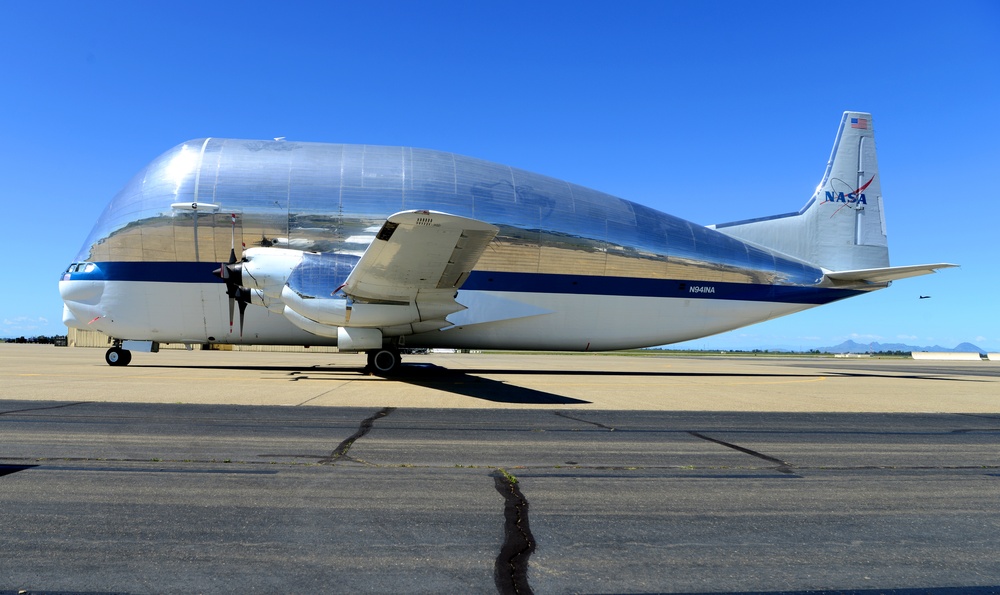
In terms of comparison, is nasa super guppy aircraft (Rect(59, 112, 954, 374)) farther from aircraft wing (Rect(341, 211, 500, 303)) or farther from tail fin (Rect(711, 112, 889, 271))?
tail fin (Rect(711, 112, 889, 271))

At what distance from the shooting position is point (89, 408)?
977cm

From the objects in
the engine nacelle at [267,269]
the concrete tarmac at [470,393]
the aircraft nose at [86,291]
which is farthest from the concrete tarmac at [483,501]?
the aircraft nose at [86,291]

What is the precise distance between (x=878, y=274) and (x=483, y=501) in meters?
23.3

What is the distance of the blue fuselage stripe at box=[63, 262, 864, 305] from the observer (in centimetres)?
2009

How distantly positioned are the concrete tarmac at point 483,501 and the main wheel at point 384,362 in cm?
805

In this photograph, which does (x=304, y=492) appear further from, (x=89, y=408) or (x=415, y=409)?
(x=89, y=408)

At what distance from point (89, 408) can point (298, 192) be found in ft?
37.1

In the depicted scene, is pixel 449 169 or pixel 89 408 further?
pixel 449 169

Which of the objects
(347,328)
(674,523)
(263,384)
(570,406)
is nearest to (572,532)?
(674,523)

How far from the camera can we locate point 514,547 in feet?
12.7

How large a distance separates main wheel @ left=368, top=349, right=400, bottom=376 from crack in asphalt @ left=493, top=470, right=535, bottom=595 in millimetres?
13646

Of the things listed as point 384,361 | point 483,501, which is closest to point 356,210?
point 384,361

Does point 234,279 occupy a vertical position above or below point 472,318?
above

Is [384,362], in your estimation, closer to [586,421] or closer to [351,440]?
[586,421]
